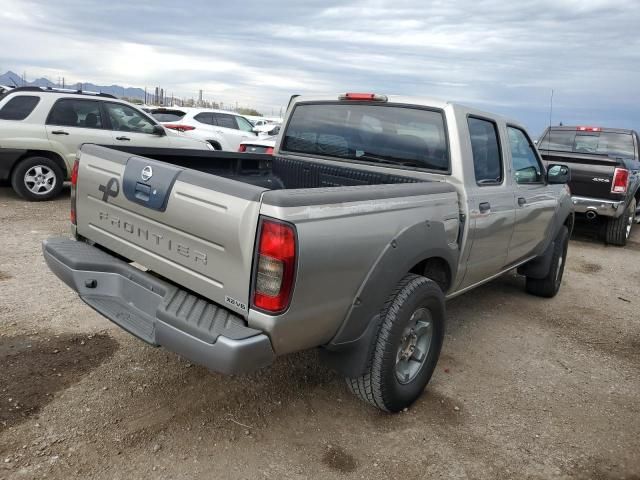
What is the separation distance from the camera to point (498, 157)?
13.4 ft

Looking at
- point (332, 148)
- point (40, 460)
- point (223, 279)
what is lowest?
point (40, 460)

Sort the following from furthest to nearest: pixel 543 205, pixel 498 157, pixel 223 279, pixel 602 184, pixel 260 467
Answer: pixel 602 184
pixel 543 205
pixel 498 157
pixel 260 467
pixel 223 279

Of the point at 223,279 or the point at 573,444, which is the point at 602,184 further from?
the point at 223,279

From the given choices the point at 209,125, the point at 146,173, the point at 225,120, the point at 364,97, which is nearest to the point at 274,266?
the point at 146,173

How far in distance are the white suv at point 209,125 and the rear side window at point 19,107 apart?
4.26m

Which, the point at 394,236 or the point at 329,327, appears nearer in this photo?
the point at 329,327

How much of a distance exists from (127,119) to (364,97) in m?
6.19

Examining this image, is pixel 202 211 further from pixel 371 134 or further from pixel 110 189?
pixel 371 134

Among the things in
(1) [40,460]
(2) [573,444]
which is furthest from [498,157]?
(1) [40,460]

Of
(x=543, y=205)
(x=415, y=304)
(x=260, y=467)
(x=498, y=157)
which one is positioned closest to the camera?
(x=260, y=467)

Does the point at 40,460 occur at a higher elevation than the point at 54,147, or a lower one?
lower

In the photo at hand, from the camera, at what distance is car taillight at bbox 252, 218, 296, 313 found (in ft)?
7.25

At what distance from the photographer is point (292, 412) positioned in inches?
123

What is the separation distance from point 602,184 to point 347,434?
677cm
